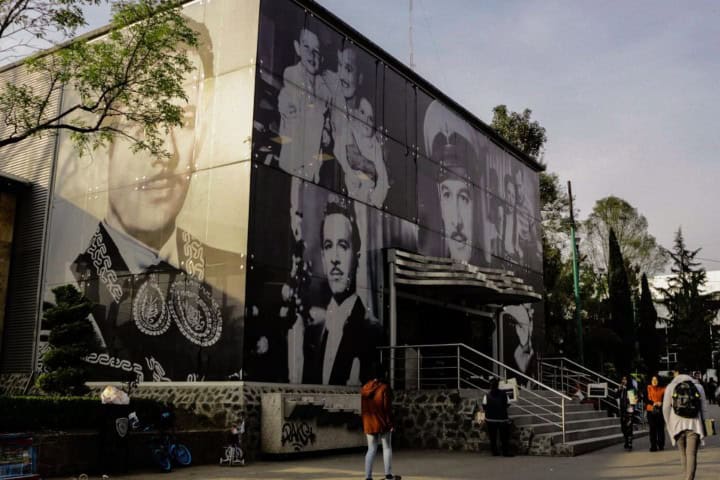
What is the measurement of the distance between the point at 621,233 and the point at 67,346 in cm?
4771

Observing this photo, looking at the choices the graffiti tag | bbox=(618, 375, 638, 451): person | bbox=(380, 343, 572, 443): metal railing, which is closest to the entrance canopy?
bbox=(380, 343, 572, 443): metal railing

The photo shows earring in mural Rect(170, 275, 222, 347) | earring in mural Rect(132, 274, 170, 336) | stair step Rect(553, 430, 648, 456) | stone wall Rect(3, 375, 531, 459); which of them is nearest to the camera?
stone wall Rect(3, 375, 531, 459)

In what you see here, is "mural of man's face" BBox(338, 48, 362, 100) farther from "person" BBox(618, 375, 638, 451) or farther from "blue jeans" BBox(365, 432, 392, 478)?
"blue jeans" BBox(365, 432, 392, 478)

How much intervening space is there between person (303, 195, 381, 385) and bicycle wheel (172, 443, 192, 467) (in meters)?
3.61

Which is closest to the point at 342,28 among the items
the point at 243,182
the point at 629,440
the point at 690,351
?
the point at 243,182

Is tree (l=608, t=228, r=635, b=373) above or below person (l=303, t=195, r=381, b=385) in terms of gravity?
above

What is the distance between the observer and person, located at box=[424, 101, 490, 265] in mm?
22047

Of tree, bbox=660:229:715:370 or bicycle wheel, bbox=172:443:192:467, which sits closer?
bicycle wheel, bbox=172:443:192:467

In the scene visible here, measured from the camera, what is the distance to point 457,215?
2270 cm

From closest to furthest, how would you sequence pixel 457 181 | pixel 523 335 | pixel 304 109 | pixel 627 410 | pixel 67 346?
pixel 67 346 → pixel 627 410 → pixel 304 109 → pixel 457 181 → pixel 523 335

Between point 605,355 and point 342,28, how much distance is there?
2994cm

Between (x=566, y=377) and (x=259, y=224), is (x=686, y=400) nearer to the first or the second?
(x=259, y=224)

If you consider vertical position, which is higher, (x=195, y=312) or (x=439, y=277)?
(x=439, y=277)

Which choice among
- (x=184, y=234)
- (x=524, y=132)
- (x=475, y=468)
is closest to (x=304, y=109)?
(x=184, y=234)
